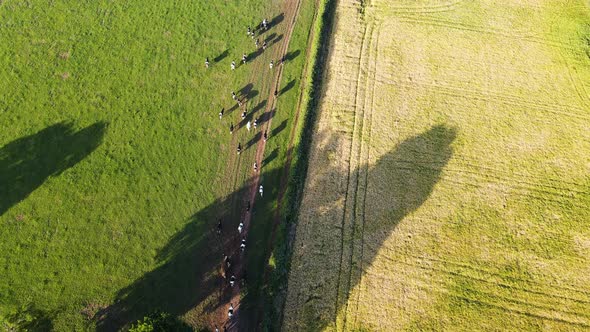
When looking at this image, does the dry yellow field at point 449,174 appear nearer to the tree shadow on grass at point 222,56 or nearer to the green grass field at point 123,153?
the green grass field at point 123,153

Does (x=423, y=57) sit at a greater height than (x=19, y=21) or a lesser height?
lesser

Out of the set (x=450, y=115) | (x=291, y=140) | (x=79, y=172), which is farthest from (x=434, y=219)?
(x=79, y=172)

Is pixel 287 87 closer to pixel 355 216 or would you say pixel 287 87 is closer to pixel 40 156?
pixel 355 216

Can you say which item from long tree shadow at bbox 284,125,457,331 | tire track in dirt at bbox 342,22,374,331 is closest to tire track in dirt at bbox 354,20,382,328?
long tree shadow at bbox 284,125,457,331

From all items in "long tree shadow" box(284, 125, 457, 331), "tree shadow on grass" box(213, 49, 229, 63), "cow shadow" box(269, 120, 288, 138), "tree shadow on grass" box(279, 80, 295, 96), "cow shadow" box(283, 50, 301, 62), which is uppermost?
"tree shadow on grass" box(213, 49, 229, 63)

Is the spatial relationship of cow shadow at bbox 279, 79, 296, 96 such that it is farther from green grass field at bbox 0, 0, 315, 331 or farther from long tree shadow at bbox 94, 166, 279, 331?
long tree shadow at bbox 94, 166, 279, 331

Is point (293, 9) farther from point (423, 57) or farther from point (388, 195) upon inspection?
point (388, 195)

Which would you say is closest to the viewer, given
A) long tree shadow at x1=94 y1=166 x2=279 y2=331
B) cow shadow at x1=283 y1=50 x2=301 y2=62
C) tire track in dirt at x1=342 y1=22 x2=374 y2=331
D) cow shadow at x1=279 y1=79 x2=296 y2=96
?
long tree shadow at x1=94 y1=166 x2=279 y2=331
